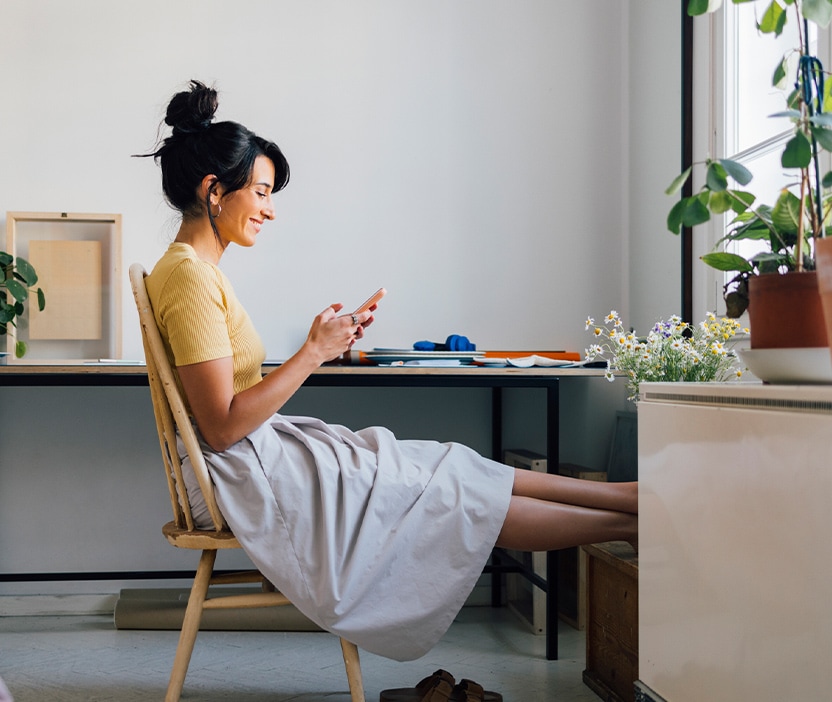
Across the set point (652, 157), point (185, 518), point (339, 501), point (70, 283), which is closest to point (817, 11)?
point (339, 501)

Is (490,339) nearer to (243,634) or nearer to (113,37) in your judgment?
(243,634)

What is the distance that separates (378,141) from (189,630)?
1719mm

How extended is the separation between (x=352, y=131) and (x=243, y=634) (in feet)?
5.17

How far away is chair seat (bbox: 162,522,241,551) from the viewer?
5.14 feet

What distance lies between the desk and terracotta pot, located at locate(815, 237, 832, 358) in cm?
129

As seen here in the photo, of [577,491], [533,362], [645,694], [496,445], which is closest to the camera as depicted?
[645,694]

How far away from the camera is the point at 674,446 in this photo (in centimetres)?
117

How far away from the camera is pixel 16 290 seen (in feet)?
8.00

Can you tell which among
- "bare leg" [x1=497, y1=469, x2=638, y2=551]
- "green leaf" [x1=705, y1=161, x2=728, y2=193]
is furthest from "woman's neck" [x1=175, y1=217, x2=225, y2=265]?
"green leaf" [x1=705, y1=161, x2=728, y2=193]

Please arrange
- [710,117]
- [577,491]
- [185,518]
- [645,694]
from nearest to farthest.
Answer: [645,694]
[185,518]
[577,491]
[710,117]

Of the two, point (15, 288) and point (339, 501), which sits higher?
point (15, 288)

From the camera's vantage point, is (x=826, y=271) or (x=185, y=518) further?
(x=185, y=518)

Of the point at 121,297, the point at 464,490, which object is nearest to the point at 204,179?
the point at 464,490

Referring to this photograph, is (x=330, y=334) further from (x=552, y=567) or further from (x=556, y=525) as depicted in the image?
(x=552, y=567)
